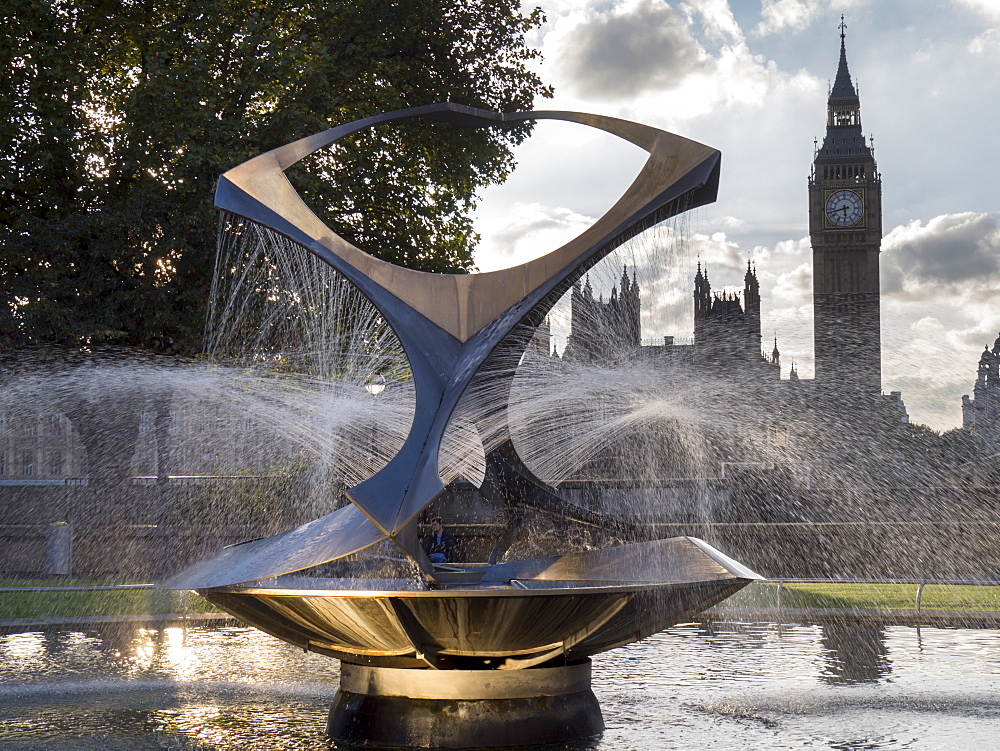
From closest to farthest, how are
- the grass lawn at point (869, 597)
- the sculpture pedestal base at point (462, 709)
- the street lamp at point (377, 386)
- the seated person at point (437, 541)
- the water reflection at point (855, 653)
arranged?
1. the sculpture pedestal base at point (462, 709)
2. the water reflection at point (855, 653)
3. the grass lawn at point (869, 597)
4. the street lamp at point (377, 386)
5. the seated person at point (437, 541)

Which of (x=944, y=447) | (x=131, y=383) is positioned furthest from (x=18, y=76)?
(x=944, y=447)

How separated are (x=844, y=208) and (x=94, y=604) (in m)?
117

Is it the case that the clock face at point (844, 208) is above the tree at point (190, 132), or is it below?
above

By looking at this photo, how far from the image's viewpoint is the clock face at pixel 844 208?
121500 mm

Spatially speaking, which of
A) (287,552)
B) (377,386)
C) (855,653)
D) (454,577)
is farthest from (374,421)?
Answer: (287,552)

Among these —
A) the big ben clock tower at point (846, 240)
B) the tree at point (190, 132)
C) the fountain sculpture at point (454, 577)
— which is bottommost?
the fountain sculpture at point (454, 577)

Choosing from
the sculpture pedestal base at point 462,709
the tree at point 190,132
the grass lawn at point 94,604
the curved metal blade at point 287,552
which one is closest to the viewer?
the curved metal blade at point 287,552

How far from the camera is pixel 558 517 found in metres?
8.89

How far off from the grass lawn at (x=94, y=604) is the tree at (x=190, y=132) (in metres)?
4.06

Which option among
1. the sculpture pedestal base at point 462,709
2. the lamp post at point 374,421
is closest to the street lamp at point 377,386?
the lamp post at point 374,421

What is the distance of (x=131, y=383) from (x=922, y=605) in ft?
39.0

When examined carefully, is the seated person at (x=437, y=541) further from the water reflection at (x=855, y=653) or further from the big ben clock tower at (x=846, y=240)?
the big ben clock tower at (x=846, y=240)

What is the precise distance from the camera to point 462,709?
6.51 m

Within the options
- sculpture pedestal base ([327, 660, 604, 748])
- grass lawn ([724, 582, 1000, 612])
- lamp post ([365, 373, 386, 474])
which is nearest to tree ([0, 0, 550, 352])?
lamp post ([365, 373, 386, 474])
